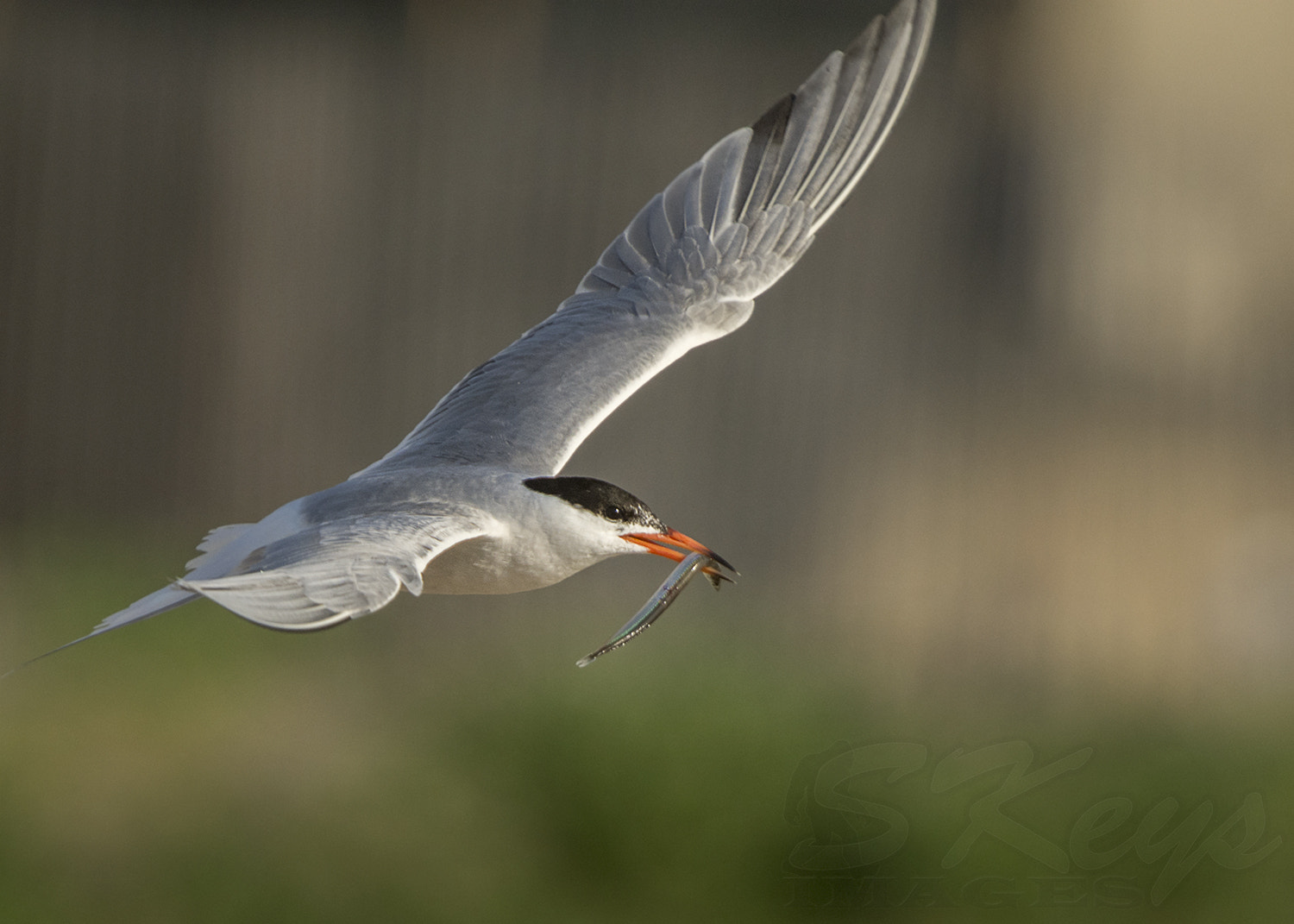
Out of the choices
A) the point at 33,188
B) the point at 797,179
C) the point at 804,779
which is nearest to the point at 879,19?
the point at 797,179

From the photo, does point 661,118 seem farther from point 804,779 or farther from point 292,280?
point 804,779

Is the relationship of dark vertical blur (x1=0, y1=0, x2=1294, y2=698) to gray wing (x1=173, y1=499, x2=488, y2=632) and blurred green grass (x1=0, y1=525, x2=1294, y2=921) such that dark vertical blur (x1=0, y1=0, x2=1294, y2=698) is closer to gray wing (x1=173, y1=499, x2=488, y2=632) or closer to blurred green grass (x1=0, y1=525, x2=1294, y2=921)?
blurred green grass (x1=0, y1=525, x2=1294, y2=921)

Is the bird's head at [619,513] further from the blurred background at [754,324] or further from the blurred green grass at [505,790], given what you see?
the blurred background at [754,324]

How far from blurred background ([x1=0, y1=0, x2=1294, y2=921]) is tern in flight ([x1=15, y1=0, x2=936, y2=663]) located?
2.29 meters

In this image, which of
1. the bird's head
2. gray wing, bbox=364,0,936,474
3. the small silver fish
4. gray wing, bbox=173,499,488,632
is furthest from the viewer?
gray wing, bbox=364,0,936,474

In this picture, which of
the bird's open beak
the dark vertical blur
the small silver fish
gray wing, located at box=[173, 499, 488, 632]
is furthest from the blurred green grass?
the small silver fish

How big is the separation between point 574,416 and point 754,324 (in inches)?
142

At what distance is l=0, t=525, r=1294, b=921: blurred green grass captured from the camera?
4902mm

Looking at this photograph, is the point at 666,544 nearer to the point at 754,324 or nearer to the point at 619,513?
the point at 619,513

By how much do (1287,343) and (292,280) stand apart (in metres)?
4.57

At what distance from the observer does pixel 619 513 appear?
108 inches

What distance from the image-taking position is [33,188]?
645 centimetres

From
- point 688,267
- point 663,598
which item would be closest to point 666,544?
point 663,598

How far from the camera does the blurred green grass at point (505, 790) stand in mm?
4902
